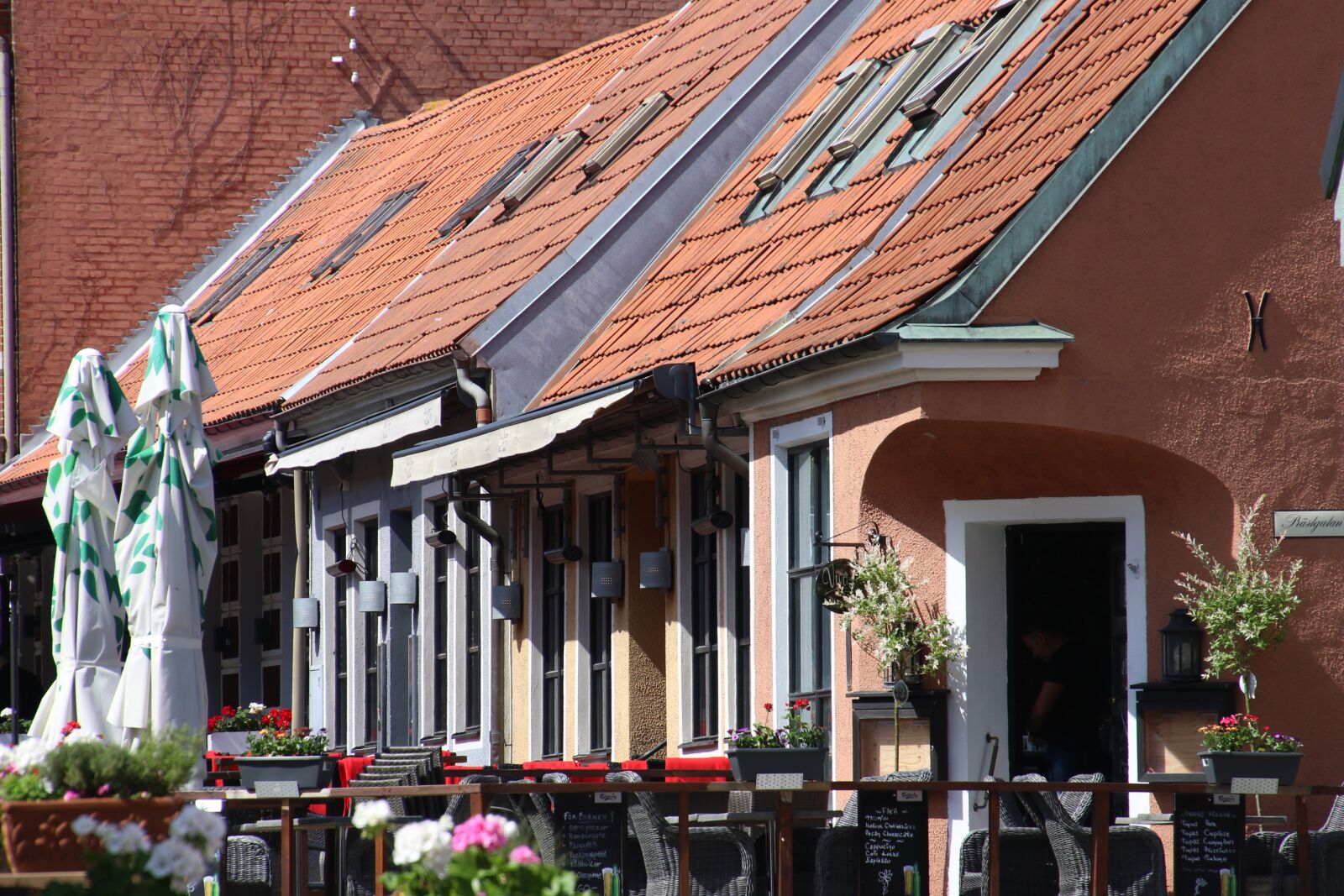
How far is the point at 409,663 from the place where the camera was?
21.3m

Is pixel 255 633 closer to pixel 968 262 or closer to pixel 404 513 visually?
pixel 404 513

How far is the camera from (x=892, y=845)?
11.2 meters

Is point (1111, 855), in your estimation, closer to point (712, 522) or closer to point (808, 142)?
point (712, 522)

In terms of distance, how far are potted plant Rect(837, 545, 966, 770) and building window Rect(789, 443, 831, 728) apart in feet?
2.06

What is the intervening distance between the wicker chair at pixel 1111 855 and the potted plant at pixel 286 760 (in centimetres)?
403

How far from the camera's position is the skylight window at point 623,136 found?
19469 mm

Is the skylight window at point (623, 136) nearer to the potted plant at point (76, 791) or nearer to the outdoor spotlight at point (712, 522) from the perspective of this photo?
the outdoor spotlight at point (712, 522)

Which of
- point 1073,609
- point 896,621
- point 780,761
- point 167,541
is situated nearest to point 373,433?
point 167,541

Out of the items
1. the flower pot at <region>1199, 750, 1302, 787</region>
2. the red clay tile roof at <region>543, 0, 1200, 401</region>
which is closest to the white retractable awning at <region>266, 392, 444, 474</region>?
the red clay tile roof at <region>543, 0, 1200, 401</region>

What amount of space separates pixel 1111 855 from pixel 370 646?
11.7 meters

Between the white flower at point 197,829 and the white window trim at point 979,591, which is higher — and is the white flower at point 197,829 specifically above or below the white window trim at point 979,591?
below

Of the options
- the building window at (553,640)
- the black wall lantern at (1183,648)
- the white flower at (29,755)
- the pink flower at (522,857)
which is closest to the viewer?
the pink flower at (522,857)

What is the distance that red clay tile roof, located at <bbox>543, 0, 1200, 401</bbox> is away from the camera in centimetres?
1332

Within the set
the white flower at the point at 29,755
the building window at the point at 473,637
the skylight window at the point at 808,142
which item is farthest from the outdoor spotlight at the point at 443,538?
the white flower at the point at 29,755
